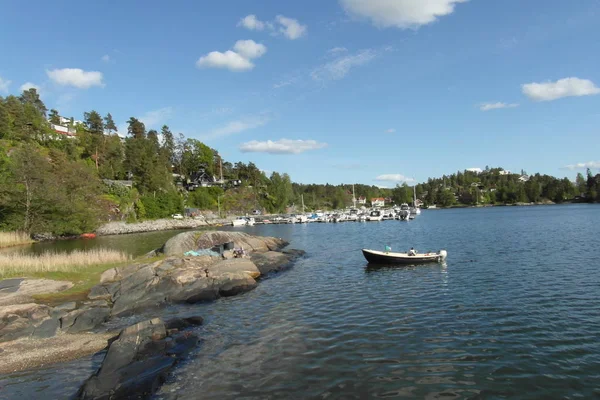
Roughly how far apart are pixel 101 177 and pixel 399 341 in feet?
388

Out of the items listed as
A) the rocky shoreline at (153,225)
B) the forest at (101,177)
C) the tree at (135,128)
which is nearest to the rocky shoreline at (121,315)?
the forest at (101,177)

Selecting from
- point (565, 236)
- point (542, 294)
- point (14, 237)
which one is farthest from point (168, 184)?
point (542, 294)

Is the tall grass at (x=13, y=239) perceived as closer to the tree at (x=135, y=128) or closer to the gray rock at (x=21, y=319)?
the gray rock at (x=21, y=319)

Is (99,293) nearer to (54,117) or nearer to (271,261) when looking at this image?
(271,261)

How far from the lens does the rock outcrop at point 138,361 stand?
1044cm

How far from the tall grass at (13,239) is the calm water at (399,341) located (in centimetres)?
4600

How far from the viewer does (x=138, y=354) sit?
12.6 meters

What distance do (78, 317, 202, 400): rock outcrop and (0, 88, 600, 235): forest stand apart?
60852mm

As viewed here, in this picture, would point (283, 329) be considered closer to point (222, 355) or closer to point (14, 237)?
point (222, 355)

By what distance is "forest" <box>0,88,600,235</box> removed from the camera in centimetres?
6228

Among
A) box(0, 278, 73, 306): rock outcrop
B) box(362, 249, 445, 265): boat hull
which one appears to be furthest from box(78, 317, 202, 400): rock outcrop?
box(362, 249, 445, 265): boat hull

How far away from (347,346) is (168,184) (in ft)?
405

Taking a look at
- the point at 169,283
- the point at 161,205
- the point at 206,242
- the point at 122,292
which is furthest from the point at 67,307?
the point at 161,205

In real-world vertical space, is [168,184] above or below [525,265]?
above
